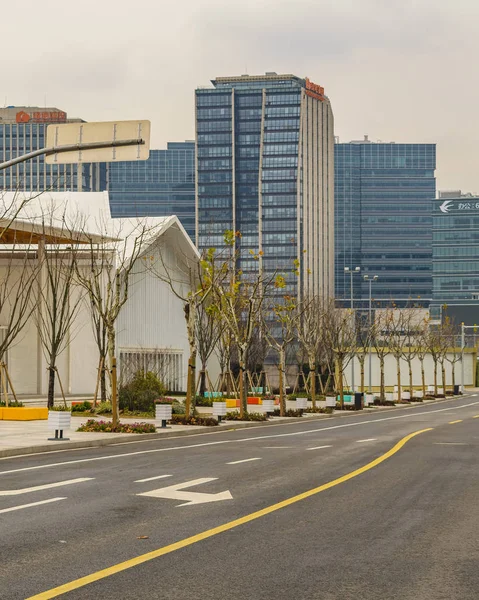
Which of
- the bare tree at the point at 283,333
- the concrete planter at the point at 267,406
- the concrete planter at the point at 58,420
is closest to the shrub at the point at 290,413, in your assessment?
the bare tree at the point at 283,333

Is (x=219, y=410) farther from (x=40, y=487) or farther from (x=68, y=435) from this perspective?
(x=40, y=487)

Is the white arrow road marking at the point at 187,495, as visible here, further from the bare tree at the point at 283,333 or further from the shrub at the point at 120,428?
the bare tree at the point at 283,333

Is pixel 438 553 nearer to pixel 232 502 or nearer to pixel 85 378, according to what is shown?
pixel 232 502

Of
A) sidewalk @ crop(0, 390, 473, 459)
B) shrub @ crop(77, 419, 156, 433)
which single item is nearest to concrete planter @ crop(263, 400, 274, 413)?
sidewalk @ crop(0, 390, 473, 459)

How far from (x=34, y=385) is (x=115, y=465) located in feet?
132

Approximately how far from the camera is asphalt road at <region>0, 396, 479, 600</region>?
301 inches

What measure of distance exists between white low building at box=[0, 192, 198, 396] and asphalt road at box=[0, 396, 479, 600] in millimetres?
31104

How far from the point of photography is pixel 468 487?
584 inches

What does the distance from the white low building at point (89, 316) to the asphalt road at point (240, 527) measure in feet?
102

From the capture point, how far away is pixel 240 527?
10562mm

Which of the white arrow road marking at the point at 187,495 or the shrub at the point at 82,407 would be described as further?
the shrub at the point at 82,407

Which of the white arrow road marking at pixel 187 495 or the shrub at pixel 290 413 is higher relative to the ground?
the white arrow road marking at pixel 187 495

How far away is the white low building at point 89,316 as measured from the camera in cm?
5638

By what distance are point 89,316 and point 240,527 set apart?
46895mm
